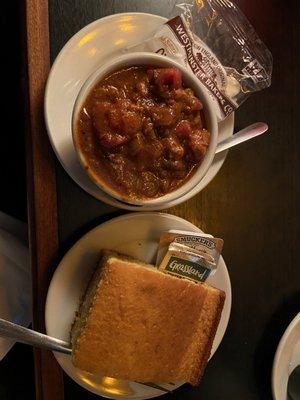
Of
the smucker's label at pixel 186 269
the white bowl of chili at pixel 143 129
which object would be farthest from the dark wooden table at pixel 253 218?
the white bowl of chili at pixel 143 129

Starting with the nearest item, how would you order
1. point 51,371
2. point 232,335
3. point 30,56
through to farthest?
A: point 30,56 < point 51,371 < point 232,335

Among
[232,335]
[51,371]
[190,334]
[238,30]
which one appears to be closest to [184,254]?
[190,334]

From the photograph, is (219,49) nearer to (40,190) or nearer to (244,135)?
(244,135)

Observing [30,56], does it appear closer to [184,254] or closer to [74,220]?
[74,220]

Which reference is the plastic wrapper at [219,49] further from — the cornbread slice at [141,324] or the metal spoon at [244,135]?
the cornbread slice at [141,324]

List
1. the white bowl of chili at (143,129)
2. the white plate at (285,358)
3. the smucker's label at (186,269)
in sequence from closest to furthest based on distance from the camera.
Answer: the white bowl of chili at (143,129)
the smucker's label at (186,269)
the white plate at (285,358)
